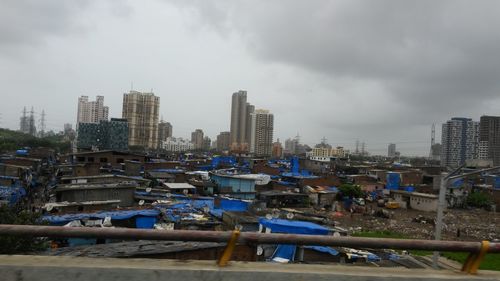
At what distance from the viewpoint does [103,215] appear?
1288 centimetres

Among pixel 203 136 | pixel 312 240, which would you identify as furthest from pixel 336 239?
pixel 203 136

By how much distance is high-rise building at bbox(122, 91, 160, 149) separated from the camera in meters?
73.8

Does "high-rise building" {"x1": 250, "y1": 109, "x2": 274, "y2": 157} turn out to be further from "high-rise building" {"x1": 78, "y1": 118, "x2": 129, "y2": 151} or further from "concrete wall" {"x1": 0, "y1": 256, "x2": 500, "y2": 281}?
"concrete wall" {"x1": 0, "y1": 256, "x2": 500, "y2": 281}

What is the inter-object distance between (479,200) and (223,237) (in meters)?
37.6

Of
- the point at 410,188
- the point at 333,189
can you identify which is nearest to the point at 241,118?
the point at 410,188

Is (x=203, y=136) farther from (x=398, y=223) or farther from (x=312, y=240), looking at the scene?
(x=312, y=240)

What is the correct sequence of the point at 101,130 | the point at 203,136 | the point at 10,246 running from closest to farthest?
the point at 10,246, the point at 101,130, the point at 203,136

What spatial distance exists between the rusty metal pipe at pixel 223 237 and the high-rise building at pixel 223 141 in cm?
10348

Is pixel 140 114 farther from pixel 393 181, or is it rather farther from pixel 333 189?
pixel 393 181

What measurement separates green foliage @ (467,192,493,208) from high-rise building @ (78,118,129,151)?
145ft

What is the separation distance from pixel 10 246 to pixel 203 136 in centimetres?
12317

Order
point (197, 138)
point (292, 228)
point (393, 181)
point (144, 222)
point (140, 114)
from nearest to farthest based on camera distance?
point (292, 228)
point (144, 222)
point (393, 181)
point (140, 114)
point (197, 138)

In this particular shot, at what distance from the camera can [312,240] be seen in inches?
74.2

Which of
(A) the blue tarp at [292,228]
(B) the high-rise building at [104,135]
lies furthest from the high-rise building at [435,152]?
(A) the blue tarp at [292,228]
